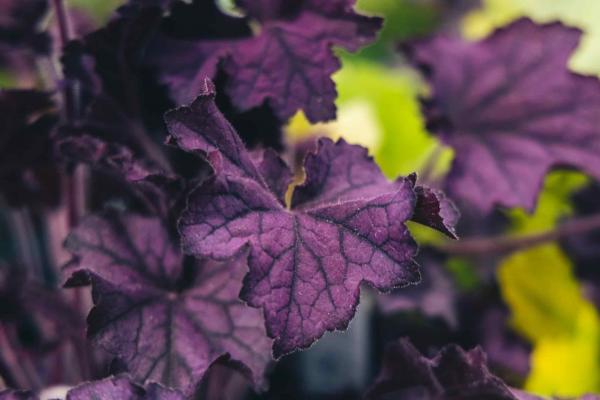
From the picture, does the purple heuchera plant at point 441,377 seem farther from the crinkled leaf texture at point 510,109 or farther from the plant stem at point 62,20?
the plant stem at point 62,20

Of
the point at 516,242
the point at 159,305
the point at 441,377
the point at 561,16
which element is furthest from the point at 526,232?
the point at 561,16

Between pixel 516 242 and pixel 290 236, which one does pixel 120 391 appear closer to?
pixel 290 236

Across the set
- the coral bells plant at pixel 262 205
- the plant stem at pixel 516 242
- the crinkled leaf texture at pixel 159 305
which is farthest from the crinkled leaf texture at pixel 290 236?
the plant stem at pixel 516 242

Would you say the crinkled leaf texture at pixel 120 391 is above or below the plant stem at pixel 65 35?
below

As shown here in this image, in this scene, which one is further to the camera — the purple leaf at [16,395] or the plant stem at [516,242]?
the plant stem at [516,242]

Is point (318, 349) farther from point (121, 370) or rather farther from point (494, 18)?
point (494, 18)

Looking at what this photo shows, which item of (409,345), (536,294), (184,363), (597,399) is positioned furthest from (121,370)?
(536,294)

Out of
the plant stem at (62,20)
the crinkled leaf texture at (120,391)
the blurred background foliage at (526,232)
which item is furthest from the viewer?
the blurred background foliage at (526,232)

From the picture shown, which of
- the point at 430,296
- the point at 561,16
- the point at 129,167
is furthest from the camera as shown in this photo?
the point at 561,16
